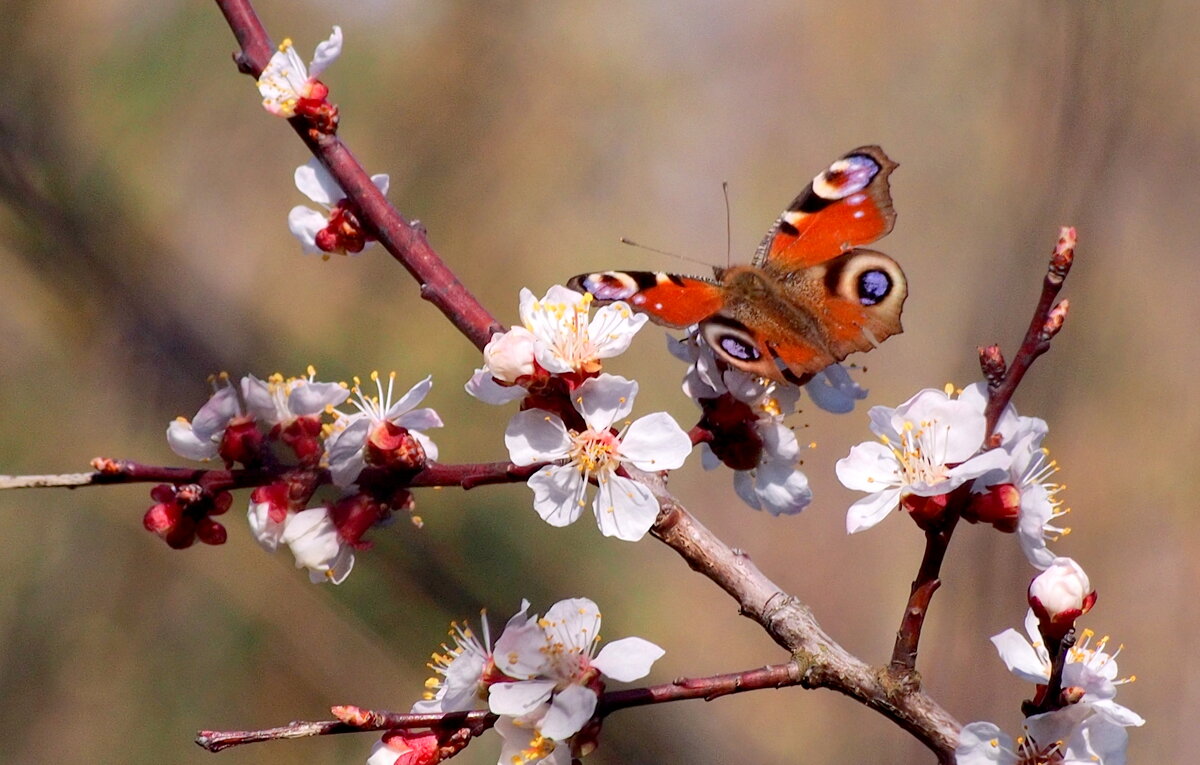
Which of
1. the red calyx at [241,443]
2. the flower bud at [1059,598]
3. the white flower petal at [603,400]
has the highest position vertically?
the white flower petal at [603,400]

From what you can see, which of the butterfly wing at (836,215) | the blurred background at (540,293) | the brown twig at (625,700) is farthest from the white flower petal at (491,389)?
the blurred background at (540,293)

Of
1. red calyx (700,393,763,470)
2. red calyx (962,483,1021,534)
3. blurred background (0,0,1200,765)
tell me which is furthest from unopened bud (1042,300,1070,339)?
blurred background (0,0,1200,765)

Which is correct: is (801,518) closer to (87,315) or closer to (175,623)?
(175,623)

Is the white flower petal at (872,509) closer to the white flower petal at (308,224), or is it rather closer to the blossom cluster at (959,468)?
the blossom cluster at (959,468)

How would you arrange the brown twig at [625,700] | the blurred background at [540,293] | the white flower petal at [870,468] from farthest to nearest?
1. the blurred background at [540,293]
2. the white flower petal at [870,468]
3. the brown twig at [625,700]

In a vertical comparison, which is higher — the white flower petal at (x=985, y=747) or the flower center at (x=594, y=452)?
the flower center at (x=594, y=452)

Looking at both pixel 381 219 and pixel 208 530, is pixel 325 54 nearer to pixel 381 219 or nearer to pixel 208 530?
pixel 381 219

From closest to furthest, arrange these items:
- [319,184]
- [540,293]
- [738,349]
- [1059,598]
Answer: [1059,598] < [738,349] < [319,184] < [540,293]

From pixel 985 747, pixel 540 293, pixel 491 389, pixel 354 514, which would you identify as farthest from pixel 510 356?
pixel 540 293
